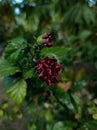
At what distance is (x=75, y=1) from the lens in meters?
2.48

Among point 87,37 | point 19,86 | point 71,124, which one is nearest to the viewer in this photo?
point 19,86

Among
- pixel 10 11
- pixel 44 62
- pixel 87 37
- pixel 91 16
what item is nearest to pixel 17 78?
pixel 44 62

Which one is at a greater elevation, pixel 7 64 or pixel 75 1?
pixel 75 1

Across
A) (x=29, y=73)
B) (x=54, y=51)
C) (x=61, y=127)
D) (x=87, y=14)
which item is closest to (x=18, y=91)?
(x=29, y=73)

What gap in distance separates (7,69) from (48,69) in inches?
8.0

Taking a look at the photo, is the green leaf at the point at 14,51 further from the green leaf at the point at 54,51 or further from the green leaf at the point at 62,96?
the green leaf at the point at 62,96

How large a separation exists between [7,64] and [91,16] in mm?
1264

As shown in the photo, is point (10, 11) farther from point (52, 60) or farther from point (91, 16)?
point (52, 60)

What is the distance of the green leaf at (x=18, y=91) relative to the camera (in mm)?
1369

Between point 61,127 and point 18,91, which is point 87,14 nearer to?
point 61,127

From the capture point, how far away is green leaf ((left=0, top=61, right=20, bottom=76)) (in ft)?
4.47

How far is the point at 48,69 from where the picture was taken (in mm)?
1271

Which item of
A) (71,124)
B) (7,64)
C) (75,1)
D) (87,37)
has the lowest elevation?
(71,124)

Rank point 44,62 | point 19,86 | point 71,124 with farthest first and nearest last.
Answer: point 71,124 → point 19,86 → point 44,62
